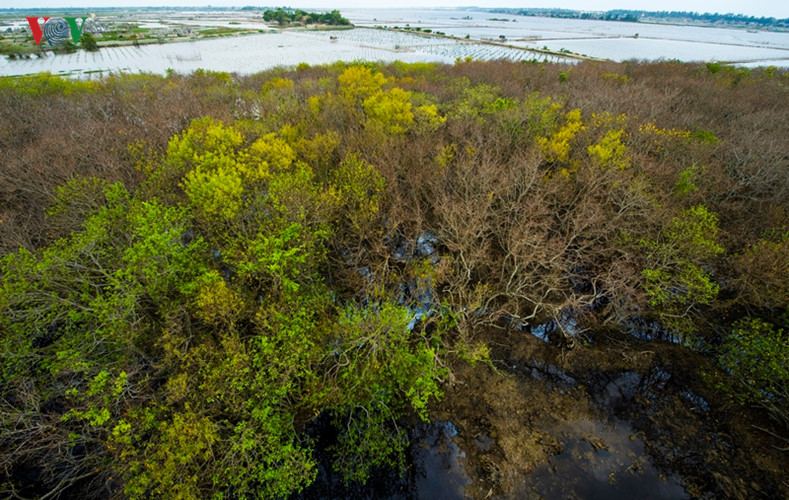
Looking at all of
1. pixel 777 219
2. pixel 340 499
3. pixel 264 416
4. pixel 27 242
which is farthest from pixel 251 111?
pixel 777 219

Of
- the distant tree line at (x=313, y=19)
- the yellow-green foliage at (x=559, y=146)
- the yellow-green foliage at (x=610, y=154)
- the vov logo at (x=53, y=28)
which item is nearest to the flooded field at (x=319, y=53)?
the vov logo at (x=53, y=28)

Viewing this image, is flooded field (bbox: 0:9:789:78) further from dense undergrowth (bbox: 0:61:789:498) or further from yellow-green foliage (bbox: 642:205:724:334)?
yellow-green foliage (bbox: 642:205:724:334)

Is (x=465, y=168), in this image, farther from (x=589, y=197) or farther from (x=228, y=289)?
(x=228, y=289)

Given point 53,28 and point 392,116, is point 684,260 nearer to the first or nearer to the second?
point 392,116

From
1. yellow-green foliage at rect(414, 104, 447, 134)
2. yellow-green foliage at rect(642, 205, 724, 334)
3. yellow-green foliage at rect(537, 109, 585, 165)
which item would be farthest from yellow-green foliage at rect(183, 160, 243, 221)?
yellow-green foliage at rect(642, 205, 724, 334)

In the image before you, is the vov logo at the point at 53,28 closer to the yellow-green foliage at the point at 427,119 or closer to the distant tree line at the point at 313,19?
the yellow-green foliage at the point at 427,119
